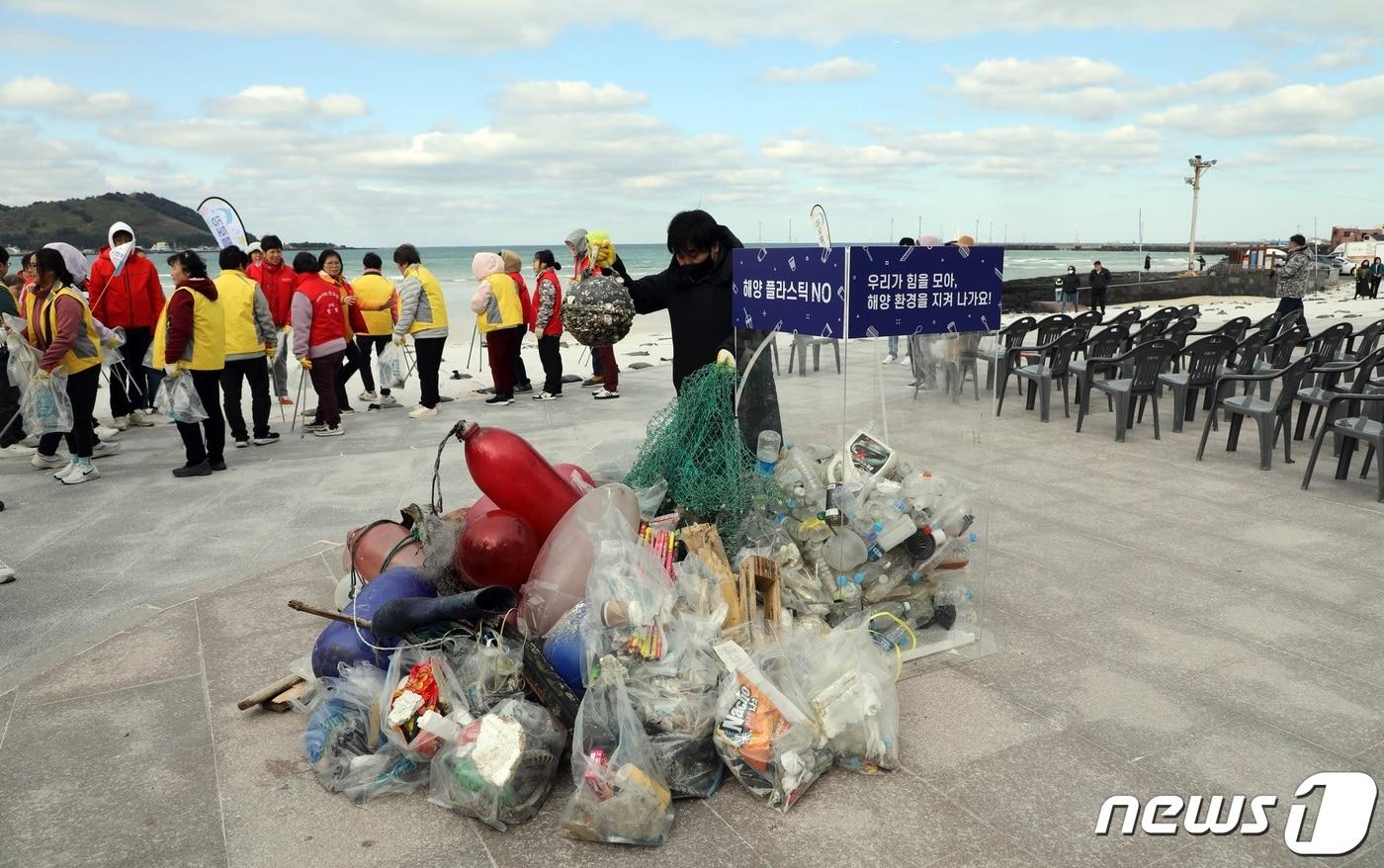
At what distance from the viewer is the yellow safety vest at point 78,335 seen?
22.5 feet

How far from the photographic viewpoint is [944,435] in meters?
4.19

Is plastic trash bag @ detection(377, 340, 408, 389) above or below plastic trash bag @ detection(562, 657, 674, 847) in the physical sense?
above

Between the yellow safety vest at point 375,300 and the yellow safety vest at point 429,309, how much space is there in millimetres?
474

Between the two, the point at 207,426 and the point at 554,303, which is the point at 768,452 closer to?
the point at 207,426

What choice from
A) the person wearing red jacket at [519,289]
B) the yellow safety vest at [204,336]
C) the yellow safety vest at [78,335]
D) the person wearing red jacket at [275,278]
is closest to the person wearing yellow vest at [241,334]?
the yellow safety vest at [204,336]

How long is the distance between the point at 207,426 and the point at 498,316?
3.40 m

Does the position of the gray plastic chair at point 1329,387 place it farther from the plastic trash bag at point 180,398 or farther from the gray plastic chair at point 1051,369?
the plastic trash bag at point 180,398

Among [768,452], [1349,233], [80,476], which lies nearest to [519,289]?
[80,476]

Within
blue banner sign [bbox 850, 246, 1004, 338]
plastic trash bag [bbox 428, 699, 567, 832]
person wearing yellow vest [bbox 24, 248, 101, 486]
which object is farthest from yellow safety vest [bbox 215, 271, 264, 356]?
blue banner sign [bbox 850, 246, 1004, 338]

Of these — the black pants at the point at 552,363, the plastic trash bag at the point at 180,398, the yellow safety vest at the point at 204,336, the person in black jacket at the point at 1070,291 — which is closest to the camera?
the plastic trash bag at the point at 180,398

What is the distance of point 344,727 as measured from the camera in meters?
3.13

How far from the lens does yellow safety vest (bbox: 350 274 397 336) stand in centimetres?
1020

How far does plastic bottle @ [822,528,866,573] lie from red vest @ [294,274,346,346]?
6.71m

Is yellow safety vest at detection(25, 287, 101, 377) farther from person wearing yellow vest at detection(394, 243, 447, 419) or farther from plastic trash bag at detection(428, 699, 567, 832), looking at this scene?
plastic trash bag at detection(428, 699, 567, 832)
